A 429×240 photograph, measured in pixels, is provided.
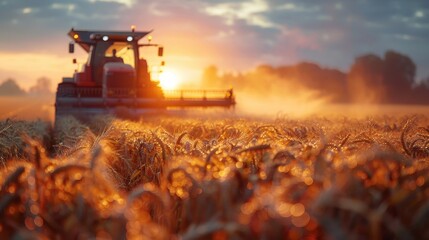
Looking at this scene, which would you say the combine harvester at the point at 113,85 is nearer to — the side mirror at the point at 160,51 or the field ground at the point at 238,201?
the side mirror at the point at 160,51

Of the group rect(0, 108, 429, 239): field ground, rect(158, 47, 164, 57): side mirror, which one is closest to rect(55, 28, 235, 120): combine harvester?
rect(158, 47, 164, 57): side mirror

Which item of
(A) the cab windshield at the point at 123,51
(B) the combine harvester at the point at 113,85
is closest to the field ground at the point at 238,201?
(B) the combine harvester at the point at 113,85

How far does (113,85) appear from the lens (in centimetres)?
2522

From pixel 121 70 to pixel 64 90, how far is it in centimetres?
246

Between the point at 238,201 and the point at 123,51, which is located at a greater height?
the point at 123,51

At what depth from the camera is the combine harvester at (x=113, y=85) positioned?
80.4 ft

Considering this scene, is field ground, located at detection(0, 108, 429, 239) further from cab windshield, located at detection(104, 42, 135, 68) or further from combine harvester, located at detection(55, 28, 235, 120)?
cab windshield, located at detection(104, 42, 135, 68)

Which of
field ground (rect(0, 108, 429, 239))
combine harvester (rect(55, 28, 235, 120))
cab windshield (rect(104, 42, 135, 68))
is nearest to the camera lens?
field ground (rect(0, 108, 429, 239))

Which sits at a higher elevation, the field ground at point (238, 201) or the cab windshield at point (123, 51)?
the cab windshield at point (123, 51)

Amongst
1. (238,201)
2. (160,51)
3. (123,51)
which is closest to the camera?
(238,201)

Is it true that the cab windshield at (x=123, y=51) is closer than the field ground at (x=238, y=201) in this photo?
No

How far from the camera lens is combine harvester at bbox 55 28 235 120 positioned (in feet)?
80.4

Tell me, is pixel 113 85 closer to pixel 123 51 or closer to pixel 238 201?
pixel 123 51

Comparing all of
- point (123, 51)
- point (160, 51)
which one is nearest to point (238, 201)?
point (160, 51)
